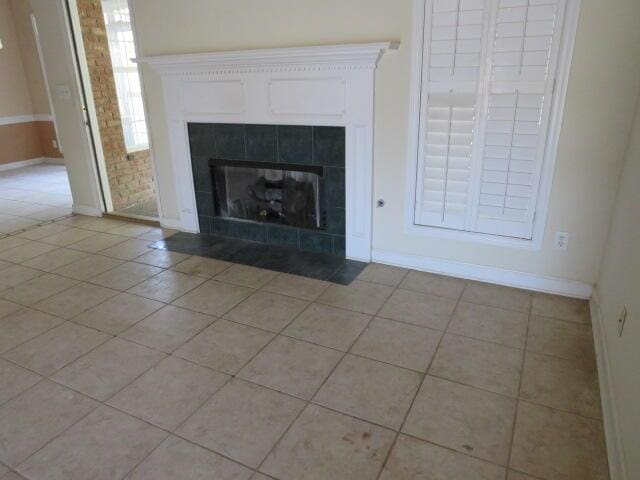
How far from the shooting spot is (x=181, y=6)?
10.9ft

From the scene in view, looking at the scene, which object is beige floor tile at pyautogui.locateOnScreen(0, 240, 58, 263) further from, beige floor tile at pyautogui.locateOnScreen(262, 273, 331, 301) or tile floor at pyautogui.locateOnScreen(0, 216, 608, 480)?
beige floor tile at pyautogui.locateOnScreen(262, 273, 331, 301)

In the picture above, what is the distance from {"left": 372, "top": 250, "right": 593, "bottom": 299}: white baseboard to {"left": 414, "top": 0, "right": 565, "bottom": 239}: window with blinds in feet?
0.85

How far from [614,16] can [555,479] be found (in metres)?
2.09

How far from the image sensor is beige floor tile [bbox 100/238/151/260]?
11.4 ft

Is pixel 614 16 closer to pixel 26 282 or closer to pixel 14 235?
pixel 26 282

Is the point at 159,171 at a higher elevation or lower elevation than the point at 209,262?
higher

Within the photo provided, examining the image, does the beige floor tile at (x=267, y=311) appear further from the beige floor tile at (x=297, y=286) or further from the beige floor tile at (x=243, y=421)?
the beige floor tile at (x=243, y=421)

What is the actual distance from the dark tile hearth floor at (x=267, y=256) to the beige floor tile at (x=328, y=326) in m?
0.40

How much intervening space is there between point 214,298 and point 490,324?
1.60 m

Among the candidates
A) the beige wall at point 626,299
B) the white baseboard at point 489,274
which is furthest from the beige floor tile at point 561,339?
the white baseboard at point 489,274

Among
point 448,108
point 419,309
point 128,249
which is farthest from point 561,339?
point 128,249

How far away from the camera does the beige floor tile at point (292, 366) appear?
6.53 feet

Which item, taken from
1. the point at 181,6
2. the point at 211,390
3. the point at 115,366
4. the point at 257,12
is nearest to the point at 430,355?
the point at 211,390

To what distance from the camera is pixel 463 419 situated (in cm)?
178
